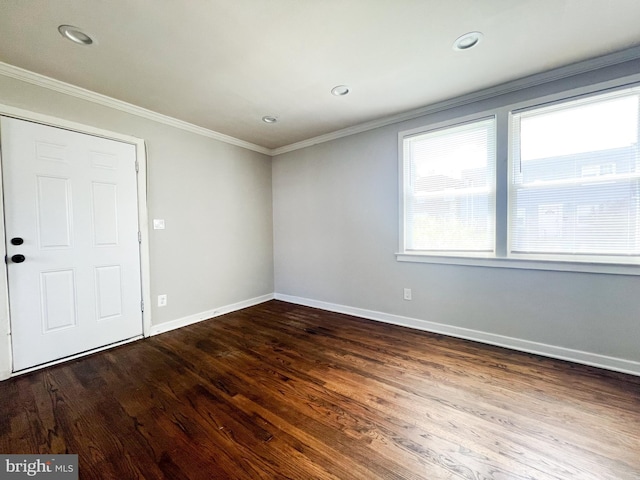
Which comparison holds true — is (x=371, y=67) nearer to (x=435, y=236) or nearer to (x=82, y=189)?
(x=435, y=236)

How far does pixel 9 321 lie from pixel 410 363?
3398 mm

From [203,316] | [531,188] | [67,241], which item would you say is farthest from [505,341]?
[67,241]

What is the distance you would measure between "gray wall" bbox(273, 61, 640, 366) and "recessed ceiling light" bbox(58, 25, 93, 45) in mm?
2640

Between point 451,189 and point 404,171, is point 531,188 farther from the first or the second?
point 404,171

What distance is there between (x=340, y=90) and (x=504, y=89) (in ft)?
5.17

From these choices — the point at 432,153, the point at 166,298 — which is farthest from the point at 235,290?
the point at 432,153

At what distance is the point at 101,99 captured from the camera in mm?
2615

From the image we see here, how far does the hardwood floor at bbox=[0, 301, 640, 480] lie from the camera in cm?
131

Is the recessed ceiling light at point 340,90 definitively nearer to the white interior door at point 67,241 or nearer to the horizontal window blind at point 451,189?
the horizontal window blind at point 451,189

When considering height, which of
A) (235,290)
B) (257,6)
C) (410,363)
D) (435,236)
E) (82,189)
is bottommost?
(410,363)

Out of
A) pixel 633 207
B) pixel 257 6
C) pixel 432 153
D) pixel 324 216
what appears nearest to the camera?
pixel 257 6

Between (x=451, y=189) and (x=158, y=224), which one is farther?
(x=158, y=224)

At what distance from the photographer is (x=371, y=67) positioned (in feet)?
7.29

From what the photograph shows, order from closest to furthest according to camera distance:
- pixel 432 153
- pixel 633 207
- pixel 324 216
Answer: pixel 633 207, pixel 432 153, pixel 324 216
